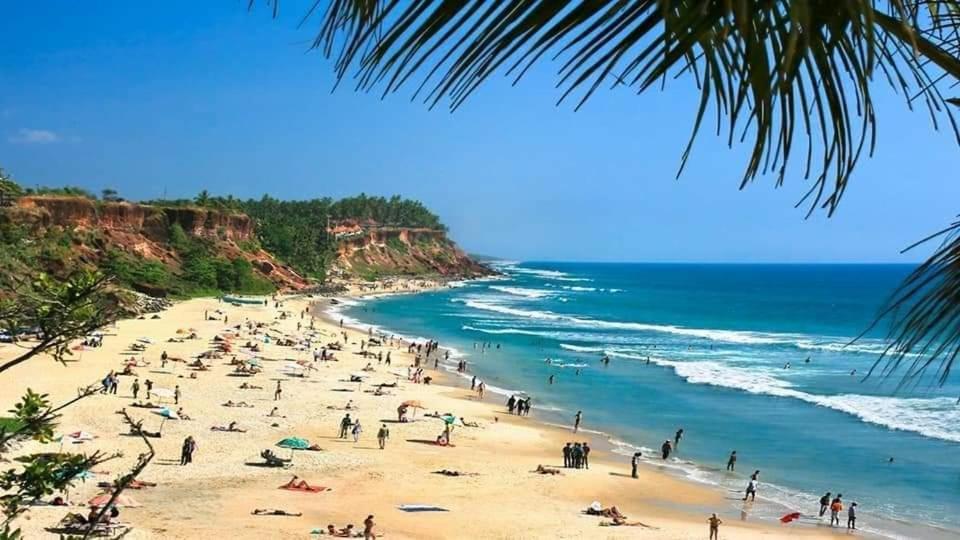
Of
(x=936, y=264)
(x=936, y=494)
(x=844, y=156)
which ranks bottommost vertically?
(x=936, y=494)

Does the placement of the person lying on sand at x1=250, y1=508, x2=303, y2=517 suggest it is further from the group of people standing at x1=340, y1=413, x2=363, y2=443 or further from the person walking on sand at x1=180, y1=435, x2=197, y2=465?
the group of people standing at x1=340, y1=413, x2=363, y2=443

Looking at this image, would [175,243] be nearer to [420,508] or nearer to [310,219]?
Result: [310,219]

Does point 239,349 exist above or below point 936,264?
below

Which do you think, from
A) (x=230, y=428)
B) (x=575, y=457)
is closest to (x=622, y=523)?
(x=575, y=457)

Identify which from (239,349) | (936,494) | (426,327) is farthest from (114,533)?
(426,327)

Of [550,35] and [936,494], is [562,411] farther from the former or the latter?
[550,35]

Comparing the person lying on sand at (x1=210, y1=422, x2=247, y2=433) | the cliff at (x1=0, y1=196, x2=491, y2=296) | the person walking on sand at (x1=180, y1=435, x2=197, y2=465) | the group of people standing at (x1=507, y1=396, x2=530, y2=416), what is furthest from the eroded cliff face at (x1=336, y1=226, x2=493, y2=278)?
the person walking on sand at (x1=180, y1=435, x2=197, y2=465)
